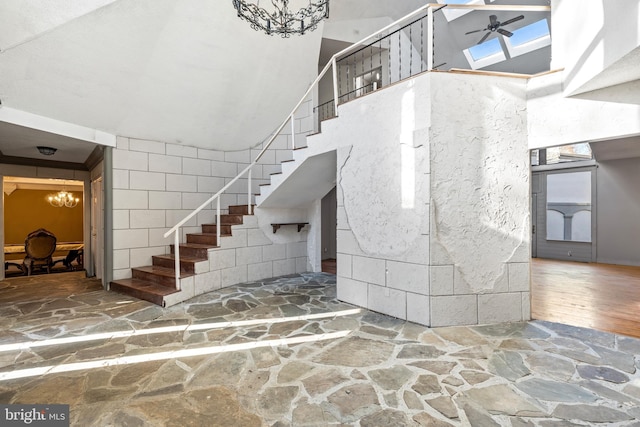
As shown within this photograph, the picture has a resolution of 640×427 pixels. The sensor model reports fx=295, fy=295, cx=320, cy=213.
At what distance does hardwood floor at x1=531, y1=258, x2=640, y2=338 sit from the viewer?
3.28 m

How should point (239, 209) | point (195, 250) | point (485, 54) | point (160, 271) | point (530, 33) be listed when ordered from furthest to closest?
1. point (485, 54)
2. point (530, 33)
3. point (239, 209)
4. point (195, 250)
5. point (160, 271)

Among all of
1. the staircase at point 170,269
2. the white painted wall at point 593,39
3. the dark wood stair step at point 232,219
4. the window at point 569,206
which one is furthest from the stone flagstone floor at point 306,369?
the window at point 569,206

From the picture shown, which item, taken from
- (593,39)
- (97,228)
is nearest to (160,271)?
(97,228)

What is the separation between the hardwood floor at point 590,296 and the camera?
3.28m

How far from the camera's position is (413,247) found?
10.6 feet

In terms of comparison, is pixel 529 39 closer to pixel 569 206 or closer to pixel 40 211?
pixel 569 206

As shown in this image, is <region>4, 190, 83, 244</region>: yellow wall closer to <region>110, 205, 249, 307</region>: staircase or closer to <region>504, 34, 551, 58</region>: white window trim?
<region>110, 205, 249, 307</region>: staircase

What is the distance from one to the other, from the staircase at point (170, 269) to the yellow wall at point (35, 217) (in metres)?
7.40

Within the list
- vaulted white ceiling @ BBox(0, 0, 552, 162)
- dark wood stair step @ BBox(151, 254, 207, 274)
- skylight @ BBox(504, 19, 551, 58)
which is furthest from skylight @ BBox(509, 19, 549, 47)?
dark wood stair step @ BBox(151, 254, 207, 274)

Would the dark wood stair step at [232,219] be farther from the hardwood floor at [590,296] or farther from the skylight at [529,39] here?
the skylight at [529,39]

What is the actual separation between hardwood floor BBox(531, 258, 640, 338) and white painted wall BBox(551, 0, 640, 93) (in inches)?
97.3

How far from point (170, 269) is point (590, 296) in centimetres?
621

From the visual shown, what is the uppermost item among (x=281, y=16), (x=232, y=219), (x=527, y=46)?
(x=527, y=46)

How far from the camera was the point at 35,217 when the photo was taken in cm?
947
